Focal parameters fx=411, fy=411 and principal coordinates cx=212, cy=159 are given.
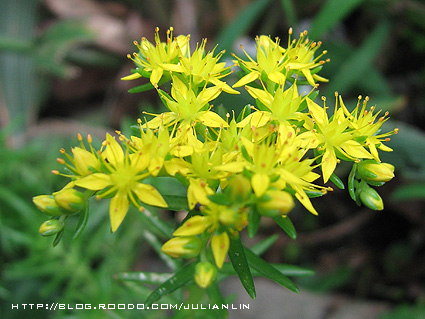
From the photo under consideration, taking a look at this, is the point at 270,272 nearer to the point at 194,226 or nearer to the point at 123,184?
the point at 194,226

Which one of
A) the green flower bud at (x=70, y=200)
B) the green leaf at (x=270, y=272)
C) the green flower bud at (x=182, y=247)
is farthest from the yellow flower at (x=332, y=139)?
the green flower bud at (x=70, y=200)

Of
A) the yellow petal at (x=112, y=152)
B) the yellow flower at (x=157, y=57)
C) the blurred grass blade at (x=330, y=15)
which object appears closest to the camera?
the yellow petal at (x=112, y=152)

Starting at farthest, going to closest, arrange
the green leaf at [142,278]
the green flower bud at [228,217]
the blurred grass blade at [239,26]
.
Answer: the blurred grass blade at [239,26] → the green leaf at [142,278] → the green flower bud at [228,217]

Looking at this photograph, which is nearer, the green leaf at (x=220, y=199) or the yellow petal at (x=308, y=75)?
the green leaf at (x=220, y=199)

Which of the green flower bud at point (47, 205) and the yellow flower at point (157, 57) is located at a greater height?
the yellow flower at point (157, 57)

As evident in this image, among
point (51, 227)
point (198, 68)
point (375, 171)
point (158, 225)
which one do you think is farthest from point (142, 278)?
point (375, 171)

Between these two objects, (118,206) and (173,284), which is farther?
(173,284)

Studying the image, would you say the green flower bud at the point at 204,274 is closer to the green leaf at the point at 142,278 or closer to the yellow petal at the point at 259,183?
the yellow petal at the point at 259,183
